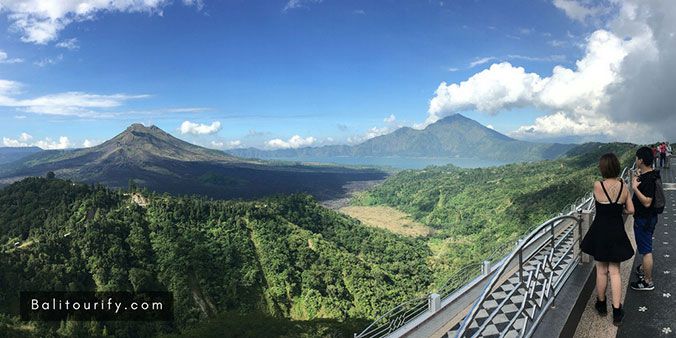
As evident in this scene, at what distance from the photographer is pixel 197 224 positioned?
300 feet

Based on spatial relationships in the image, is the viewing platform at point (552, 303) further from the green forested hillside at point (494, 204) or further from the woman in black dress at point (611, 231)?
the green forested hillside at point (494, 204)

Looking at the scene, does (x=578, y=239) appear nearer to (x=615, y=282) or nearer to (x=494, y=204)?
(x=615, y=282)

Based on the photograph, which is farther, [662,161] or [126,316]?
[126,316]

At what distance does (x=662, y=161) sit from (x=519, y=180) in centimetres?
14956

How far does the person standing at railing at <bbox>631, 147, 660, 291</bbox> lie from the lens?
5527 millimetres

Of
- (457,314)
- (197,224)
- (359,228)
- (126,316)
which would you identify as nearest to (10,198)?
(197,224)

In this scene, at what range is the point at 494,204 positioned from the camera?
138000mm

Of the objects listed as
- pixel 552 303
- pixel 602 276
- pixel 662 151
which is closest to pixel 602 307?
pixel 602 276

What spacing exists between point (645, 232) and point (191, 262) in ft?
250

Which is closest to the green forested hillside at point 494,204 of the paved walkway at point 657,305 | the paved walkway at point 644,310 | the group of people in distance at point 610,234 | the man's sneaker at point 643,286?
the paved walkway at point 657,305

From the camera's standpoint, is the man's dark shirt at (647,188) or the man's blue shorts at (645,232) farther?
the man's blue shorts at (645,232)

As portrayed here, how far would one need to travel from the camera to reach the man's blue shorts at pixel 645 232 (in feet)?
19.0

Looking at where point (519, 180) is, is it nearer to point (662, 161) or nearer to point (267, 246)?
point (267, 246)

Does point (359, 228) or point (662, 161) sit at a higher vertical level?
point (662, 161)
